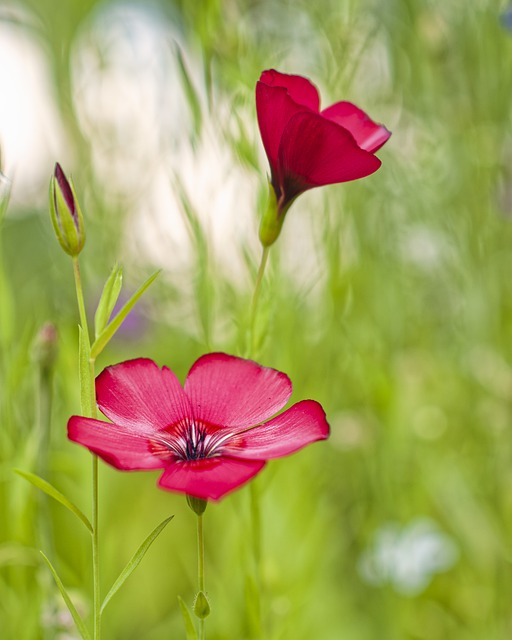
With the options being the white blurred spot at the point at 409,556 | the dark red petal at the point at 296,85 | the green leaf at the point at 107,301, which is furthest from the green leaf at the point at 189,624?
the white blurred spot at the point at 409,556

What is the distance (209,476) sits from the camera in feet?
0.82

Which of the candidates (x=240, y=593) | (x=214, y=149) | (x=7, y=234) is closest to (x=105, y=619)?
(x=240, y=593)

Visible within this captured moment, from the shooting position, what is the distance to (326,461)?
94 centimetres

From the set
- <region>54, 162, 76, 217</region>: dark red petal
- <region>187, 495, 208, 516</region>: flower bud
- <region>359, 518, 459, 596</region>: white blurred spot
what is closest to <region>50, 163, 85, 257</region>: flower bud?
A: <region>54, 162, 76, 217</region>: dark red petal

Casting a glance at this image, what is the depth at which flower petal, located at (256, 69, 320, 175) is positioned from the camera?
0.31 m

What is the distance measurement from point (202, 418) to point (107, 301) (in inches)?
2.3

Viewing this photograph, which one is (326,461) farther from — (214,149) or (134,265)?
(214,149)

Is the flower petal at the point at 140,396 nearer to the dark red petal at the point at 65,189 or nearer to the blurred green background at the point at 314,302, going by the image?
the dark red petal at the point at 65,189

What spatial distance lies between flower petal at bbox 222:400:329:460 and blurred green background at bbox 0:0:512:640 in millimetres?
187

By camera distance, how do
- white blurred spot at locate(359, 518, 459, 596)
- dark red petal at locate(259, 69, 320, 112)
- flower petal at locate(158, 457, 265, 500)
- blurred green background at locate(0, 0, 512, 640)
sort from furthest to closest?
white blurred spot at locate(359, 518, 459, 596), blurred green background at locate(0, 0, 512, 640), dark red petal at locate(259, 69, 320, 112), flower petal at locate(158, 457, 265, 500)

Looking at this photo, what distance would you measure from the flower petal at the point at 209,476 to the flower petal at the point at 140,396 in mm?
30

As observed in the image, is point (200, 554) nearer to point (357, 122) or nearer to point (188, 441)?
point (188, 441)

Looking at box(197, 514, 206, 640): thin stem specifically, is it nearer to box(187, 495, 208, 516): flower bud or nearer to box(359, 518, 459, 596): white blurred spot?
box(187, 495, 208, 516): flower bud

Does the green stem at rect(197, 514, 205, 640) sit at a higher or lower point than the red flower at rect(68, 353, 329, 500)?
lower
